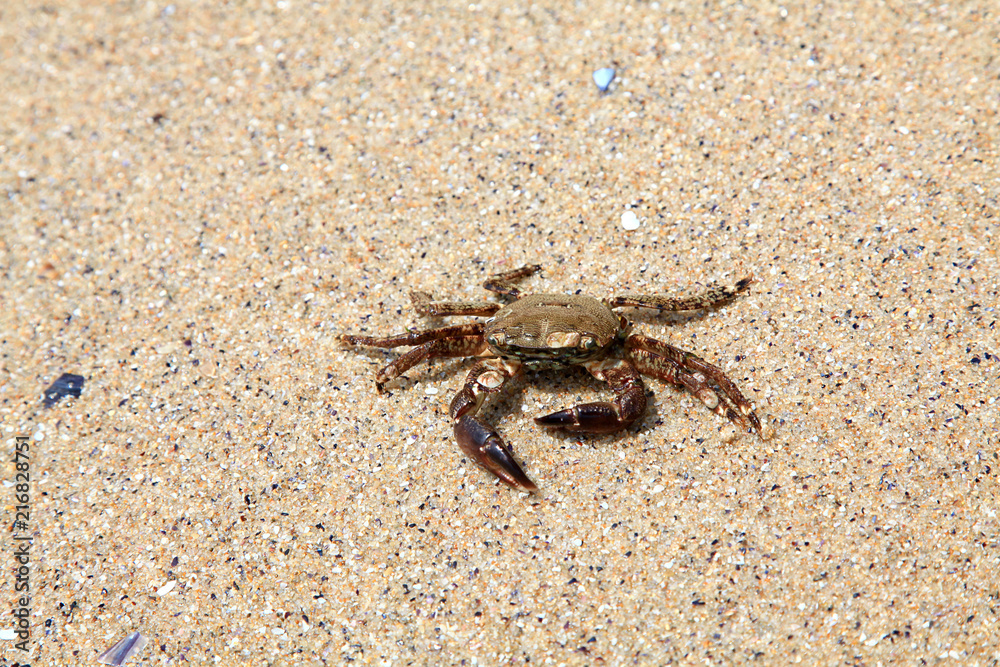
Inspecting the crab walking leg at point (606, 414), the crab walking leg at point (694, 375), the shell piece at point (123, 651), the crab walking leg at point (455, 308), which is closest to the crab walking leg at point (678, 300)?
the crab walking leg at point (694, 375)

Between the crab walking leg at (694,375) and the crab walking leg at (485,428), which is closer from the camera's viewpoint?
the crab walking leg at (485,428)

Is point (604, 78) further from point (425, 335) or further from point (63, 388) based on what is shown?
point (63, 388)

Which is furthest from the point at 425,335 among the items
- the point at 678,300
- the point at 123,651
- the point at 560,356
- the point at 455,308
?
the point at 123,651

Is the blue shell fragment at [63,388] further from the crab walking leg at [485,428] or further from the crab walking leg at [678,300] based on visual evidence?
the crab walking leg at [678,300]

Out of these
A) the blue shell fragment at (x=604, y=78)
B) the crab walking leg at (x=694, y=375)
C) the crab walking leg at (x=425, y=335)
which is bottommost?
the crab walking leg at (x=694, y=375)

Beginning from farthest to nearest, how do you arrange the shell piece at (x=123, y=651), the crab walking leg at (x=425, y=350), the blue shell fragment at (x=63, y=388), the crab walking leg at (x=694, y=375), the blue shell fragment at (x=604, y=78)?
the blue shell fragment at (x=604, y=78)
the blue shell fragment at (x=63, y=388)
the crab walking leg at (x=425, y=350)
the crab walking leg at (x=694, y=375)
the shell piece at (x=123, y=651)

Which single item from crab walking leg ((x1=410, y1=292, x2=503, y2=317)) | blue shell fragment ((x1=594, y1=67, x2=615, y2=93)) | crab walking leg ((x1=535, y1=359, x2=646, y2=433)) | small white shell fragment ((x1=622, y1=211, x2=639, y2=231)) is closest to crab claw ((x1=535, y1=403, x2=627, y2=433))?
crab walking leg ((x1=535, y1=359, x2=646, y2=433))
